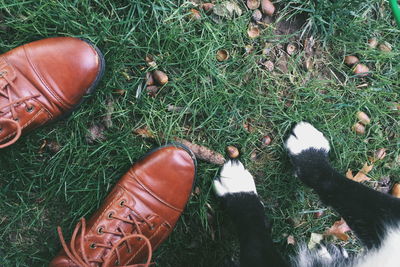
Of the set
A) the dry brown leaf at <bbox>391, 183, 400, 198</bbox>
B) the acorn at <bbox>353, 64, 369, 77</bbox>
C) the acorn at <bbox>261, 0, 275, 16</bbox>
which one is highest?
the acorn at <bbox>261, 0, 275, 16</bbox>

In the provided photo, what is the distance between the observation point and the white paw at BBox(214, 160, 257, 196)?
1.75 metres

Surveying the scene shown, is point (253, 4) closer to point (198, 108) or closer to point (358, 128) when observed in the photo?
point (198, 108)

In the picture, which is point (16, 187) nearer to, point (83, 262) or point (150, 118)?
point (83, 262)

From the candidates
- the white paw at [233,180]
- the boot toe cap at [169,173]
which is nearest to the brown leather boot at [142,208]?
the boot toe cap at [169,173]

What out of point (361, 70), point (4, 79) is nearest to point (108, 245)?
point (4, 79)

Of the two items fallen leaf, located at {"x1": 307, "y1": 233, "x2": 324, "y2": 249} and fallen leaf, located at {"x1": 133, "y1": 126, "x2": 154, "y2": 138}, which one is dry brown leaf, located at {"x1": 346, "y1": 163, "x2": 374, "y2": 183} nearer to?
fallen leaf, located at {"x1": 307, "y1": 233, "x2": 324, "y2": 249}

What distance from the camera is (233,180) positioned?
1.76 m

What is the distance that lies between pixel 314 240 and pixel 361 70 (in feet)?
→ 2.93

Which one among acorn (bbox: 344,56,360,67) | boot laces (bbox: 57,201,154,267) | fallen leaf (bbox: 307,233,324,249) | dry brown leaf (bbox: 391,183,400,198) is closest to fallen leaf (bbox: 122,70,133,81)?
boot laces (bbox: 57,201,154,267)

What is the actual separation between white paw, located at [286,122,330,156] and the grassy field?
43mm

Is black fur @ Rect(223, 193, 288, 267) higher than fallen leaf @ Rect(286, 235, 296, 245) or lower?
higher

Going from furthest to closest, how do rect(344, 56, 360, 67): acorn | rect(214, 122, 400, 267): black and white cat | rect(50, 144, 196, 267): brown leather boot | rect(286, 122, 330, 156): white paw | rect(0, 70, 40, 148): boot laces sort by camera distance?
rect(344, 56, 360, 67): acorn, rect(286, 122, 330, 156): white paw, rect(50, 144, 196, 267): brown leather boot, rect(0, 70, 40, 148): boot laces, rect(214, 122, 400, 267): black and white cat

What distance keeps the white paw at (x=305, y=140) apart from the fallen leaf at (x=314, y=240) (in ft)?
1.48

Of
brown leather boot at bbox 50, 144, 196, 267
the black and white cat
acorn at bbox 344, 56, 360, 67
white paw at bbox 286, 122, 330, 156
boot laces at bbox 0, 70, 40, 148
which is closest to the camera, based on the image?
the black and white cat
